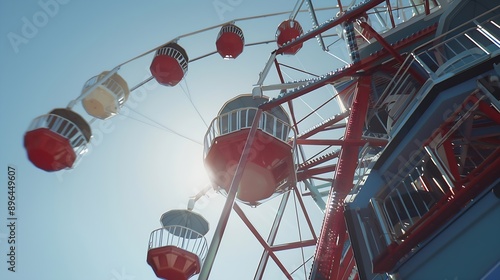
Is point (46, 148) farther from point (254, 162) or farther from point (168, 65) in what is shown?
point (168, 65)

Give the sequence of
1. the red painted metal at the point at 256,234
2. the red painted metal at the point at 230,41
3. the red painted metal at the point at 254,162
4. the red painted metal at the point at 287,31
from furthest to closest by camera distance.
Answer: the red painted metal at the point at 287,31, the red painted metal at the point at 230,41, the red painted metal at the point at 256,234, the red painted metal at the point at 254,162

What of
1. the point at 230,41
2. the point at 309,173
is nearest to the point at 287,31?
the point at 230,41

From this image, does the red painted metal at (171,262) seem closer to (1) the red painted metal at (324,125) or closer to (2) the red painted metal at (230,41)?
(1) the red painted metal at (324,125)

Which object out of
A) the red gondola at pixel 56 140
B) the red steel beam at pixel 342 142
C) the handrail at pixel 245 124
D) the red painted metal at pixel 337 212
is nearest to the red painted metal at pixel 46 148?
the red gondola at pixel 56 140

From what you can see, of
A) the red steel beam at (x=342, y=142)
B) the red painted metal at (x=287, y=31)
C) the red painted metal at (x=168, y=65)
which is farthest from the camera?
the red painted metal at (x=287, y=31)

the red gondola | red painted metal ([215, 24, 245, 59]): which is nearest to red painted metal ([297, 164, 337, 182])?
red painted metal ([215, 24, 245, 59])

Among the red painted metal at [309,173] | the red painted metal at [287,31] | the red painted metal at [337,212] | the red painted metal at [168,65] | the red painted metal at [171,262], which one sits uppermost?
the red painted metal at [287,31]

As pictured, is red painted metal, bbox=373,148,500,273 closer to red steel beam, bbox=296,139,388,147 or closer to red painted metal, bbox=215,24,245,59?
red steel beam, bbox=296,139,388,147

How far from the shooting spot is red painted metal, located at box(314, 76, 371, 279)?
8.91m

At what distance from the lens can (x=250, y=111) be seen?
548 inches

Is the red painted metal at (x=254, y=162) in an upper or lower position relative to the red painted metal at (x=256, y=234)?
upper

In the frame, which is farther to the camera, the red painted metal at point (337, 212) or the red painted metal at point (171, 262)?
the red painted metal at point (171, 262)

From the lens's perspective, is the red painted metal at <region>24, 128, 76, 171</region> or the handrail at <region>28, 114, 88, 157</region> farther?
the handrail at <region>28, 114, 88, 157</region>

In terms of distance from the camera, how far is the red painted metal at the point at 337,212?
891cm
